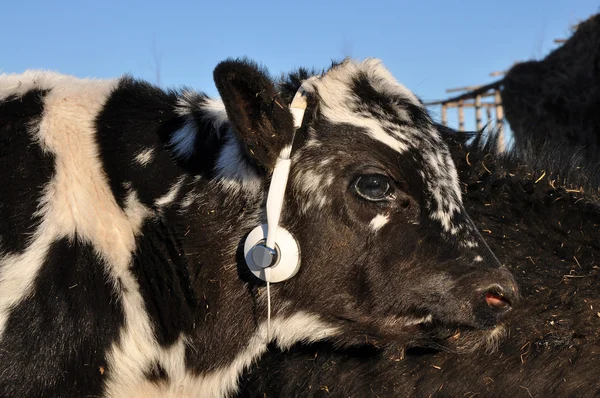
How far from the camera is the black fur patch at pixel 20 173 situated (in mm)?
3146

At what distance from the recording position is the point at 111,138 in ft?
11.4

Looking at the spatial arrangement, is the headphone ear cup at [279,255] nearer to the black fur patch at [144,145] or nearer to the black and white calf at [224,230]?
the black and white calf at [224,230]

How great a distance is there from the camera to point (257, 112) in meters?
3.25

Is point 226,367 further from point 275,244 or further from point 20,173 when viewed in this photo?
point 20,173

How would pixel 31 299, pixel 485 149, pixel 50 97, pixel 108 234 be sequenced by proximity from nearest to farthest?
pixel 31 299
pixel 108 234
pixel 50 97
pixel 485 149

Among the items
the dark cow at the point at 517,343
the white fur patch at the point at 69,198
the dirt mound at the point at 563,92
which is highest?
the dirt mound at the point at 563,92

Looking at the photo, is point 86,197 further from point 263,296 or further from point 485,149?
point 485,149

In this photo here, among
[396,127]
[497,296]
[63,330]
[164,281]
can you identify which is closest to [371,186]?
[396,127]

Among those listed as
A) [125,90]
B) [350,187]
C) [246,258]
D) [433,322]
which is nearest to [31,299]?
[246,258]

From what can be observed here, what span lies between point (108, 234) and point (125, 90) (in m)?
0.82

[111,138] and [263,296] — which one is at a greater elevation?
[111,138]

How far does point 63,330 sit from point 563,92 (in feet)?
35.0

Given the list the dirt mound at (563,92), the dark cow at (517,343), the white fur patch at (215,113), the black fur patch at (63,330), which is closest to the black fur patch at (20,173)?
the black fur patch at (63,330)

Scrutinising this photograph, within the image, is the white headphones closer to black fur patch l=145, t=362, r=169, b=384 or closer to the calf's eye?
the calf's eye
